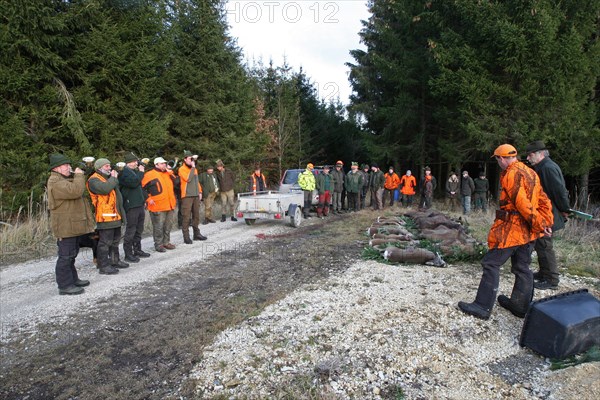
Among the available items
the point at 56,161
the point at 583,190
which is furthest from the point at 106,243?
the point at 583,190

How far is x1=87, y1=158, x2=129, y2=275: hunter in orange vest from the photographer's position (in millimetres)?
5633

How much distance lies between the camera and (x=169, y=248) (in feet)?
25.4

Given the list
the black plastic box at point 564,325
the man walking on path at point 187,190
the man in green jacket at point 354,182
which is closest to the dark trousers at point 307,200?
the man in green jacket at point 354,182

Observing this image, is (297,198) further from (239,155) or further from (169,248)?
Result: (239,155)

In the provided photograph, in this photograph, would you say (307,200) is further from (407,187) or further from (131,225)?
(131,225)

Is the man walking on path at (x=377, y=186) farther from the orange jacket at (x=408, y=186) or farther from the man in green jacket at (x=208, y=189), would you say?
the man in green jacket at (x=208, y=189)

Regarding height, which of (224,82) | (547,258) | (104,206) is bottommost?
(547,258)

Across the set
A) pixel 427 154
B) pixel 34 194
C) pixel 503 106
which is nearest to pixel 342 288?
pixel 34 194

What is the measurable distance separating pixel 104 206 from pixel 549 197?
6785 mm

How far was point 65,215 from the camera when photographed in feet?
16.4

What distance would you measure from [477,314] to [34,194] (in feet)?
36.7

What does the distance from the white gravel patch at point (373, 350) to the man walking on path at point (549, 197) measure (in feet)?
1.22

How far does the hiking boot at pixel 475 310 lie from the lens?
404cm

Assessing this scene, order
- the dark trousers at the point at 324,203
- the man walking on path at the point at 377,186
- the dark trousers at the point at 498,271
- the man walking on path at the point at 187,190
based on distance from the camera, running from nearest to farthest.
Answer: the dark trousers at the point at 498,271 < the man walking on path at the point at 187,190 < the dark trousers at the point at 324,203 < the man walking on path at the point at 377,186
